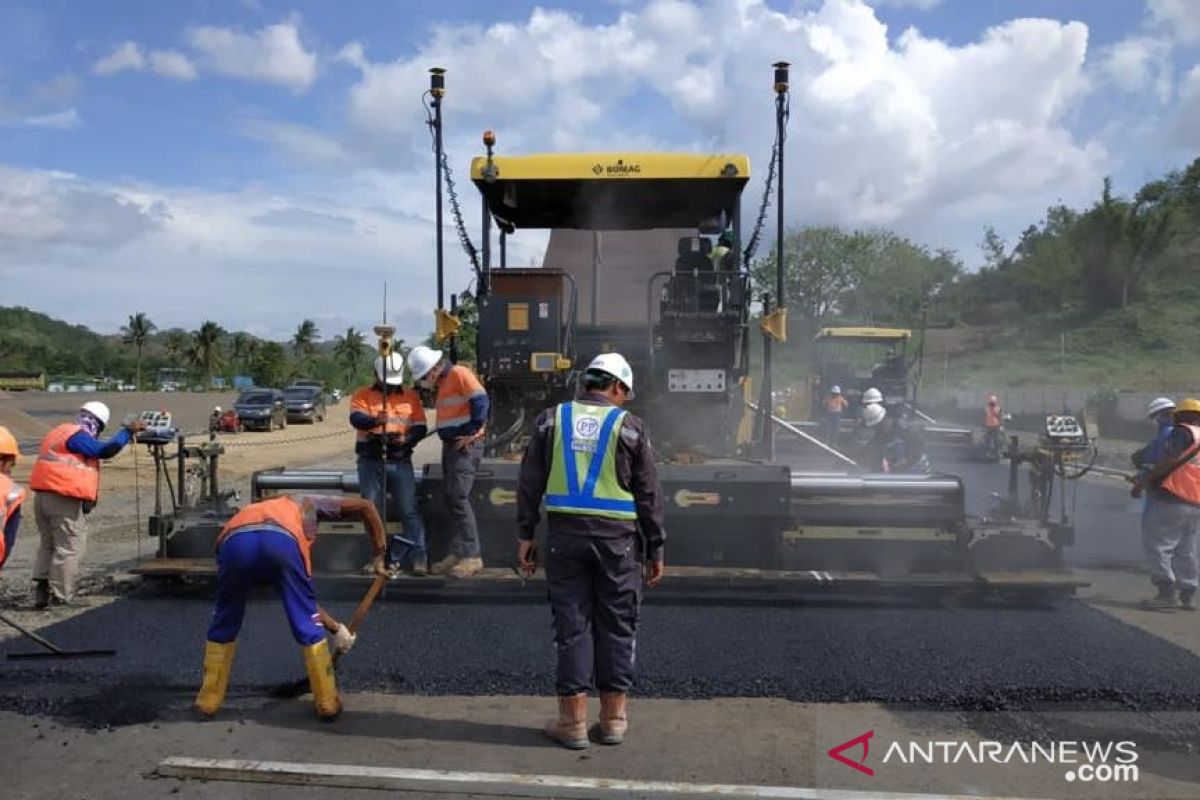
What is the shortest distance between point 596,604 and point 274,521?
1.41 m

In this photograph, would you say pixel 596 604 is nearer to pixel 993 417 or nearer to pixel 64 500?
pixel 64 500

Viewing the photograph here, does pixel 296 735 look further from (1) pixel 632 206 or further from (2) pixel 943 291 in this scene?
(2) pixel 943 291

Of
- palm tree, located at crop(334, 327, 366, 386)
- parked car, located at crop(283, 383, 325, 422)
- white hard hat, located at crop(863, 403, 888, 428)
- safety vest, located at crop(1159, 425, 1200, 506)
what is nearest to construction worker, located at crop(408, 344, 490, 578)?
white hard hat, located at crop(863, 403, 888, 428)

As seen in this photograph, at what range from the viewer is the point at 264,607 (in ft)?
20.8

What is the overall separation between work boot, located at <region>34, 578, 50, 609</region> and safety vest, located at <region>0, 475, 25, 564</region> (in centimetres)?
211

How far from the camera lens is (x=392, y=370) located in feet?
21.9

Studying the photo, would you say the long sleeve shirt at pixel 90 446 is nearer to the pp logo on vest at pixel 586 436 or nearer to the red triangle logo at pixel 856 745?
the pp logo on vest at pixel 586 436

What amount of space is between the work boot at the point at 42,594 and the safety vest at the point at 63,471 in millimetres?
571

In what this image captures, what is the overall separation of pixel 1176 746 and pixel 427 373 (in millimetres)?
4528

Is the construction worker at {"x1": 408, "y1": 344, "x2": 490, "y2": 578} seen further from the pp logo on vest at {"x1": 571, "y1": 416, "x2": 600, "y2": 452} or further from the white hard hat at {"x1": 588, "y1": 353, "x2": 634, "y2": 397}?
the pp logo on vest at {"x1": 571, "y1": 416, "x2": 600, "y2": 452}

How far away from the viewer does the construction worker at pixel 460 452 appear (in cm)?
641

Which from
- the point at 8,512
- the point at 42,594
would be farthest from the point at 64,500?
the point at 8,512

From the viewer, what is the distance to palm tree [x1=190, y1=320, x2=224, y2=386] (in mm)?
87688

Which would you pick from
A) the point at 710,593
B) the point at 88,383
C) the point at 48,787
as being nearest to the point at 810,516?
the point at 710,593
